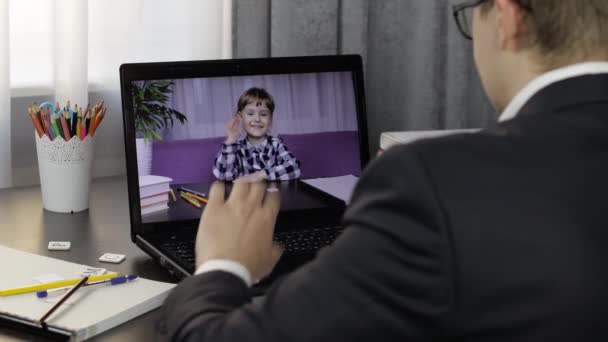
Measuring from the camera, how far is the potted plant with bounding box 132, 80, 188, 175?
1.39m

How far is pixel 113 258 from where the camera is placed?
1.28 meters

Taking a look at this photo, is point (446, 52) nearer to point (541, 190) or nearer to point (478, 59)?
point (478, 59)

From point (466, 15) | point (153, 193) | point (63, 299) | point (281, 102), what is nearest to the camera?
point (466, 15)

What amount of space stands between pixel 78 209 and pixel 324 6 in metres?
0.66

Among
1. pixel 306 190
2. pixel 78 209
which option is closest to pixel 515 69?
pixel 306 190

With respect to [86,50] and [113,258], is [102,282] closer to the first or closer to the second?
[113,258]

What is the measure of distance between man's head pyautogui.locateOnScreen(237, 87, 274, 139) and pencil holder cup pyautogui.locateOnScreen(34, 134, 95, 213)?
0.28 meters

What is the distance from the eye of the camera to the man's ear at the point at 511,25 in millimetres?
763

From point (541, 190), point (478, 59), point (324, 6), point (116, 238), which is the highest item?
point (324, 6)

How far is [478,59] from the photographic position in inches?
33.2

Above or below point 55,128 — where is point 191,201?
below

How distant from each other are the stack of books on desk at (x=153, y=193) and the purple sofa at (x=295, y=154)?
1 cm

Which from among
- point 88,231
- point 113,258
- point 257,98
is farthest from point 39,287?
point 257,98

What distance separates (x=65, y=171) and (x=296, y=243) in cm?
44
